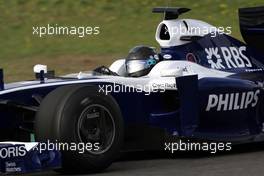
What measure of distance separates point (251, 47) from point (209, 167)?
2293mm

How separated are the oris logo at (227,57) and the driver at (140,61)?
64 cm

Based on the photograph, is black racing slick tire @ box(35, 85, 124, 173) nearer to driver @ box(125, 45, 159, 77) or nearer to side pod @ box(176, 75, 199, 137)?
side pod @ box(176, 75, 199, 137)

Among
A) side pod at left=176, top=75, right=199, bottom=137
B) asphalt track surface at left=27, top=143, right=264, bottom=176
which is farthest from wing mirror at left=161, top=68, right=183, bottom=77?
asphalt track surface at left=27, top=143, right=264, bottom=176

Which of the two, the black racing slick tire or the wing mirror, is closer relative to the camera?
the black racing slick tire

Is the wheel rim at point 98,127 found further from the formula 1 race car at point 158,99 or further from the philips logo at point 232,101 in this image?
the philips logo at point 232,101

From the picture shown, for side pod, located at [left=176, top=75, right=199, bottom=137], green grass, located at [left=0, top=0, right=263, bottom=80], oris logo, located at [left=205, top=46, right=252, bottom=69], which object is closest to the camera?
side pod, located at [left=176, top=75, right=199, bottom=137]

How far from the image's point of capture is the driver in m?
9.21

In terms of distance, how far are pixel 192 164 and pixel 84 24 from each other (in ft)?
35.6

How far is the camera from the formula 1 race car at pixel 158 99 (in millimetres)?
7738

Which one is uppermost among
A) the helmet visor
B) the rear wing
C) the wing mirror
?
the rear wing

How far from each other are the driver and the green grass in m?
6.14

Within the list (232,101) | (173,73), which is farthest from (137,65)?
(232,101)

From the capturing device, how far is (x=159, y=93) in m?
8.75

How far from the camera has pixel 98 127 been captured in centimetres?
797
